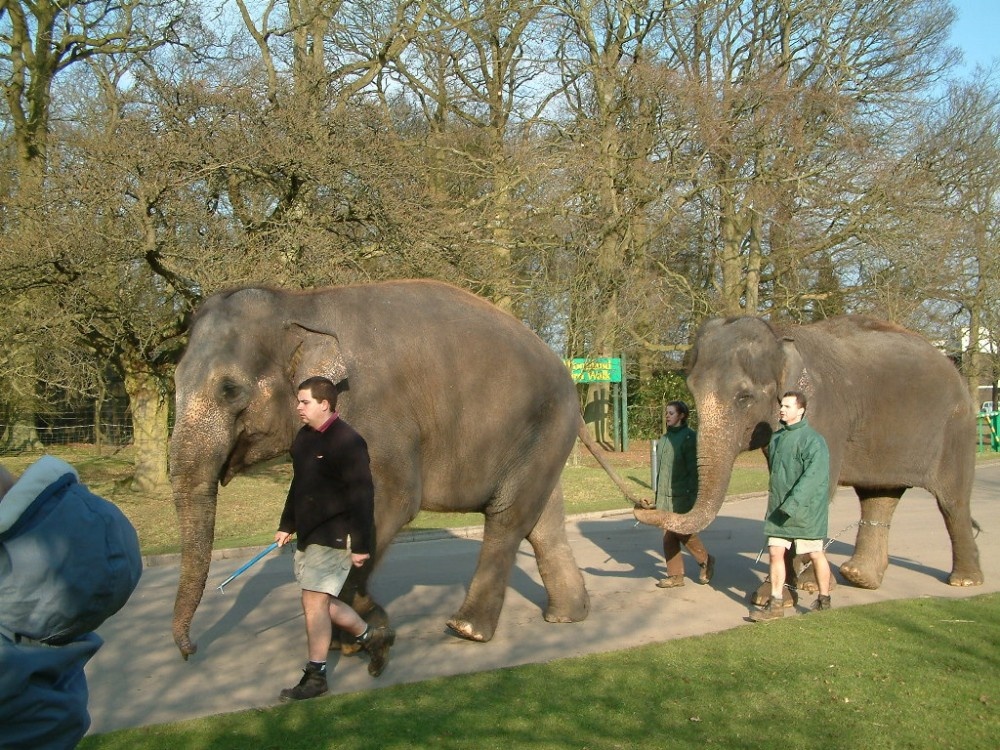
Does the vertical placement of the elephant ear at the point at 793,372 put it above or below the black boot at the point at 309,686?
above

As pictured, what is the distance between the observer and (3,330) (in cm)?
1683

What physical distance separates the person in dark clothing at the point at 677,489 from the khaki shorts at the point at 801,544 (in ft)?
5.22

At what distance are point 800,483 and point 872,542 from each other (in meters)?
2.46

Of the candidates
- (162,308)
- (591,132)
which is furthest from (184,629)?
(591,132)

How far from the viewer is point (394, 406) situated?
6.95m

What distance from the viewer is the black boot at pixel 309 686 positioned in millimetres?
6066

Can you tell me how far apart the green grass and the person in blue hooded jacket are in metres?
2.56

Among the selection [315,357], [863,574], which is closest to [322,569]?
[315,357]

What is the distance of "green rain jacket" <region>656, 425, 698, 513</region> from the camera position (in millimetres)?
10099

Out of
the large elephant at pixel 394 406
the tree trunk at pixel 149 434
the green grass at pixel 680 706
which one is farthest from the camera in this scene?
the tree trunk at pixel 149 434

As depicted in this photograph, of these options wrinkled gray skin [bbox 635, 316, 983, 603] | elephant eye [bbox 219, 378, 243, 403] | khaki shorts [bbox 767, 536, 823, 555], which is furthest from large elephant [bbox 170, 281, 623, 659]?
khaki shorts [bbox 767, 536, 823, 555]

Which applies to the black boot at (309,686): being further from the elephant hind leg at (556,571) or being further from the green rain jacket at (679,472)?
the green rain jacket at (679,472)

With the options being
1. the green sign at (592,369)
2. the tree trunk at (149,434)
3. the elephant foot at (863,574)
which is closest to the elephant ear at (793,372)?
the elephant foot at (863,574)

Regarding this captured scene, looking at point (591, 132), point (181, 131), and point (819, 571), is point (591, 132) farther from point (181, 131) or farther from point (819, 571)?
point (819, 571)
